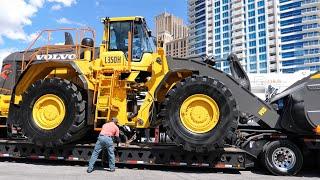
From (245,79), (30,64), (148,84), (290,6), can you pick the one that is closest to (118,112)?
(148,84)

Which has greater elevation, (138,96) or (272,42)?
(272,42)

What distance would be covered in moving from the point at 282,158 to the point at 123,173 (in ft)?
12.3

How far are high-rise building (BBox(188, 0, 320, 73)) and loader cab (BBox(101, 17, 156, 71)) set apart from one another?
11415cm

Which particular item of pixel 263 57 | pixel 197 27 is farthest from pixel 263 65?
pixel 197 27

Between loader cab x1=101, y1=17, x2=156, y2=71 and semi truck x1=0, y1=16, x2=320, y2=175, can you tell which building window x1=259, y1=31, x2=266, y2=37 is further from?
loader cab x1=101, y1=17, x2=156, y2=71

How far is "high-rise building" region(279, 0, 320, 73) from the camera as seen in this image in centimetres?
12394

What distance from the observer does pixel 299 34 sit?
128 metres

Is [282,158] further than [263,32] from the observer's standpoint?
No

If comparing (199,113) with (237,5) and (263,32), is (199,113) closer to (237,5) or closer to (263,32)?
(263,32)

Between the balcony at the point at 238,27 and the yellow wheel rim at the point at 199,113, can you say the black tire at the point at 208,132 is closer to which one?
the yellow wheel rim at the point at 199,113

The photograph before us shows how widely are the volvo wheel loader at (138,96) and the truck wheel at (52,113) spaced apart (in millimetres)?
25

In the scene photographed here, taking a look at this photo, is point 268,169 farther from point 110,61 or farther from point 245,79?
point 110,61

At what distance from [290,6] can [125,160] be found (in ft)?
434

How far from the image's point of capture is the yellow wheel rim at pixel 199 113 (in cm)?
968
